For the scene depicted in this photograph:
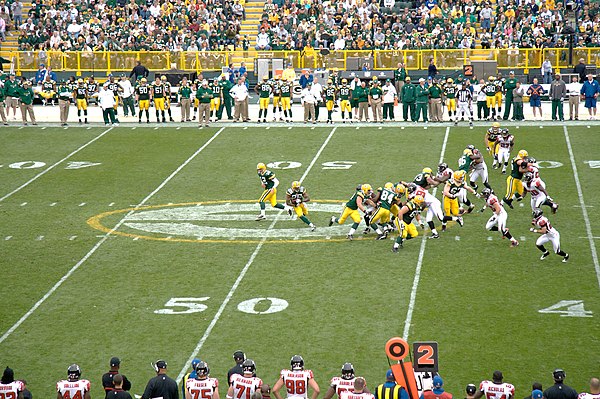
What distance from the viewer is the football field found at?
15461mm

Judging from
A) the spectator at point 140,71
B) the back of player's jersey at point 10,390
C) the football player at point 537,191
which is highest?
the spectator at point 140,71

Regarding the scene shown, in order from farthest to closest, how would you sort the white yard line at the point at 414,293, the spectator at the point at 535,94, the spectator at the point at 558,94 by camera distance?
1. the spectator at the point at 535,94
2. the spectator at the point at 558,94
3. the white yard line at the point at 414,293

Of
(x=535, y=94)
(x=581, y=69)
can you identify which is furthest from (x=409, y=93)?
(x=581, y=69)

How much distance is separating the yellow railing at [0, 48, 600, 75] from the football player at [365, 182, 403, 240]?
64.7 ft

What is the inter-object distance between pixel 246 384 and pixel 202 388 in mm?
485

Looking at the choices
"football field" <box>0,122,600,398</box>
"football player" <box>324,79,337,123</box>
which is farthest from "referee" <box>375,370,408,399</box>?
"football player" <box>324,79,337,123</box>

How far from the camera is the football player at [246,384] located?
12.3m

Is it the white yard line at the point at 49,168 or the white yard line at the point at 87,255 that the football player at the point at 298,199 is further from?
the white yard line at the point at 49,168

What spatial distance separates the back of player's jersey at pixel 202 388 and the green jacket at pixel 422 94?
71.1 ft

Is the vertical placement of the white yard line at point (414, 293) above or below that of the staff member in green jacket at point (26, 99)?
below

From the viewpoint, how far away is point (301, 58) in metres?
41.3

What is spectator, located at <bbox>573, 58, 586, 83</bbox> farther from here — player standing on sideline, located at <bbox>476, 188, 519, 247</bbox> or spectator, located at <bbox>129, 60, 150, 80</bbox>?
player standing on sideline, located at <bbox>476, 188, 519, 247</bbox>

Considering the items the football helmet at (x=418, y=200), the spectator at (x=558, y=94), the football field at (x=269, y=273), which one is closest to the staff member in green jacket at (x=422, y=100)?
the football field at (x=269, y=273)

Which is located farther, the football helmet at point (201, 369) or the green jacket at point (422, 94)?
the green jacket at point (422, 94)
